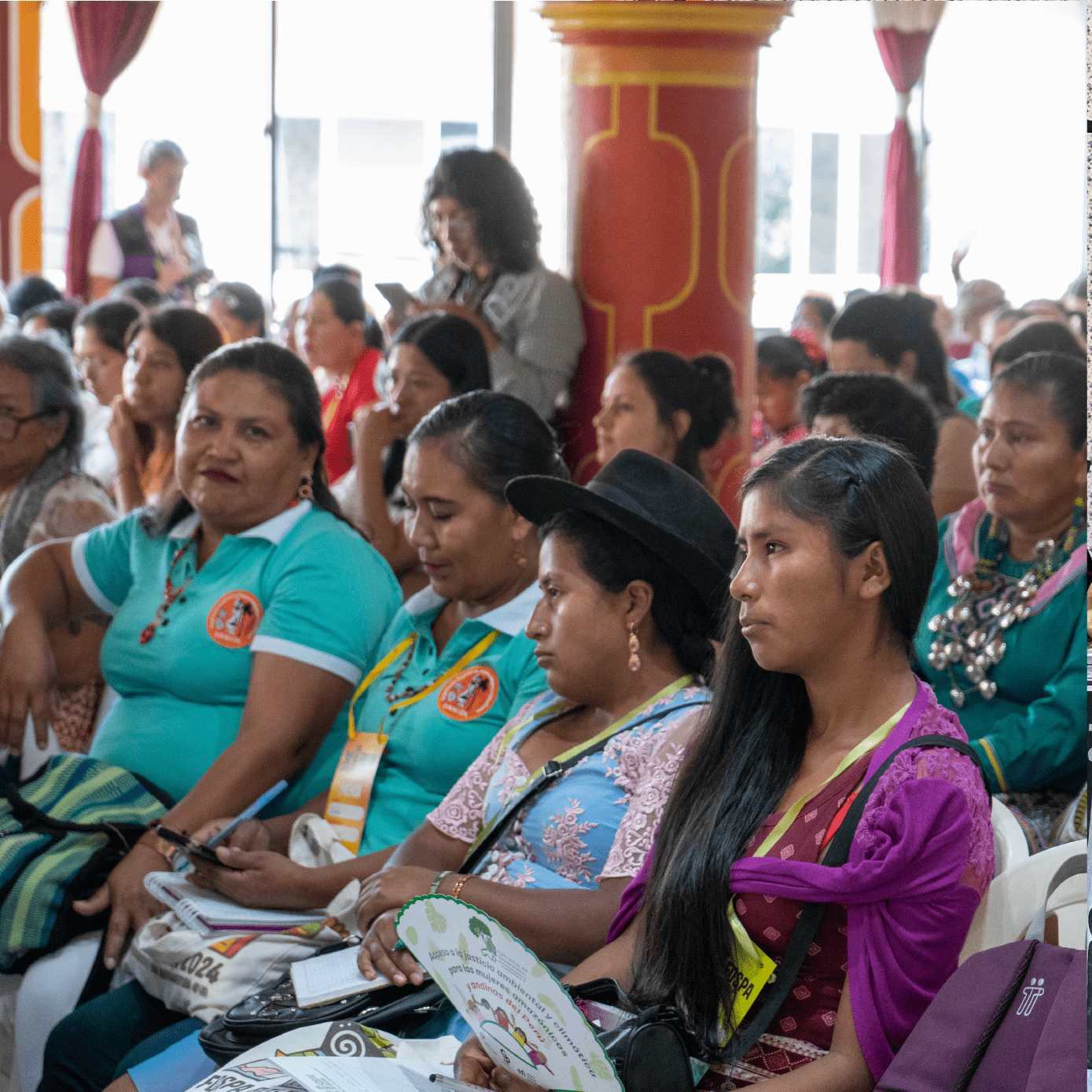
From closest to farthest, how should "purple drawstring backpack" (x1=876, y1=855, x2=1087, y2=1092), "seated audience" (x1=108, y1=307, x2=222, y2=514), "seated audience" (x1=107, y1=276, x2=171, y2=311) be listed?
1. "purple drawstring backpack" (x1=876, y1=855, x2=1087, y2=1092)
2. "seated audience" (x1=108, y1=307, x2=222, y2=514)
3. "seated audience" (x1=107, y1=276, x2=171, y2=311)

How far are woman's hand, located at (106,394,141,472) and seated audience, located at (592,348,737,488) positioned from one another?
53.0 inches

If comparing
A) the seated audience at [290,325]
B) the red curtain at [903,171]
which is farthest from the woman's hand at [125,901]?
the red curtain at [903,171]

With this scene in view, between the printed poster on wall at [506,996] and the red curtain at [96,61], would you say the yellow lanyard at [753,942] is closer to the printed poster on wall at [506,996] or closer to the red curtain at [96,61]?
the printed poster on wall at [506,996]

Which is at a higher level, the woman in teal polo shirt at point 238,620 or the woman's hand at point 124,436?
the woman's hand at point 124,436

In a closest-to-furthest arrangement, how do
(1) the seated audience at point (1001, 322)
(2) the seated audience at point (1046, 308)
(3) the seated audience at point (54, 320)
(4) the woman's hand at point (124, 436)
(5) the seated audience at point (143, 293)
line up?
(4) the woman's hand at point (124, 436) → (3) the seated audience at point (54, 320) → (5) the seated audience at point (143, 293) → (2) the seated audience at point (1046, 308) → (1) the seated audience at point (1001, 322)

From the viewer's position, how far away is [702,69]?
4.52m

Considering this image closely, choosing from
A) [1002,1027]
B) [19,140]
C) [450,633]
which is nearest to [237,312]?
[19,140]

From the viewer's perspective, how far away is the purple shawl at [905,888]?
1.45 metres

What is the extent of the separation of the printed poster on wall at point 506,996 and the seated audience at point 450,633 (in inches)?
29.9

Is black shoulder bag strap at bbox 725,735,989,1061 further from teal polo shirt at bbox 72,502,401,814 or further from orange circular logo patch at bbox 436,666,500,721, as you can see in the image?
teal polo shirt at bbox 72,502,401,814

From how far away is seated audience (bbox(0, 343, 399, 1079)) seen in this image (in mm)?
2541

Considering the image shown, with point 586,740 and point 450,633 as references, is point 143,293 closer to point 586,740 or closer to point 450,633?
point 450,633

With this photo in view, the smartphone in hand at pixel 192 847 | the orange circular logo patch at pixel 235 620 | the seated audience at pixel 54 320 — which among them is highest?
the seated audience at pixel 54 320

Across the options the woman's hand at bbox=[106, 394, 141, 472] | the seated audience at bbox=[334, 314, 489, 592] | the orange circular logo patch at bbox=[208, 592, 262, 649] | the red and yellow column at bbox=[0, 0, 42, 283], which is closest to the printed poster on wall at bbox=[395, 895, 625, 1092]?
the orange circular logo patch at bbox=[208, 592, 262, 649]
